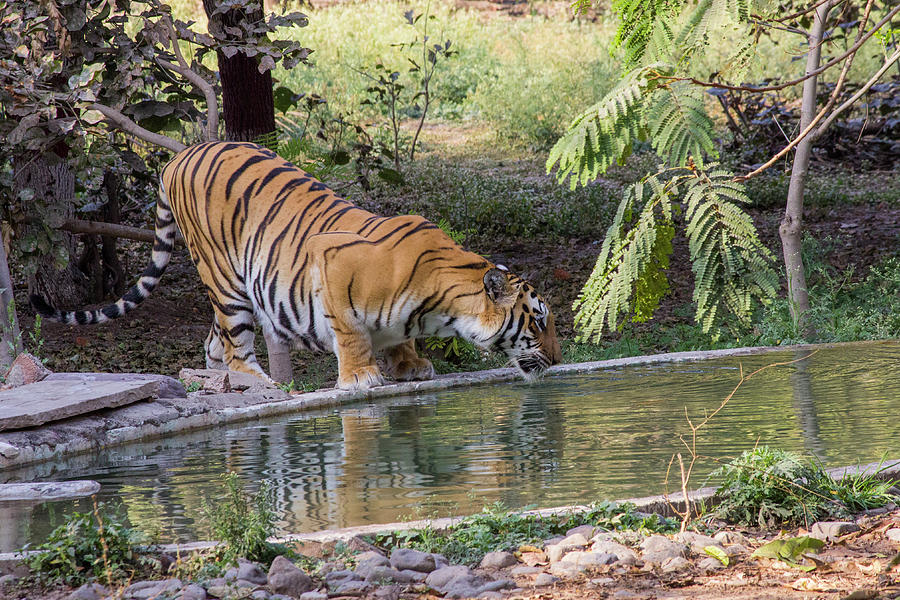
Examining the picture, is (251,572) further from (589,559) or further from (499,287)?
(499,287)

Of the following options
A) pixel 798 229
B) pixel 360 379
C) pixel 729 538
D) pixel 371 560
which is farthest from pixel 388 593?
pixel 798 229

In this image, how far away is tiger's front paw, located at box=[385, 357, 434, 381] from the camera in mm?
6863

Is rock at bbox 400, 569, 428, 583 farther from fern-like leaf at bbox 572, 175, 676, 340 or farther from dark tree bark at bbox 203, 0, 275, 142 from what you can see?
dark tree bark at bbox 203, 0, 275, 142

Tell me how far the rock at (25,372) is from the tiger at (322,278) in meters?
0.75

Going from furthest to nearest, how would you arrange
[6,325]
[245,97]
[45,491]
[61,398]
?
[245,97], [6,325], [61,398], [45,491]

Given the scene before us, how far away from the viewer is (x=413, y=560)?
298 cm

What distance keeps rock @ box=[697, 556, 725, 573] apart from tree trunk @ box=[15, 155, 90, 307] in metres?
6.46

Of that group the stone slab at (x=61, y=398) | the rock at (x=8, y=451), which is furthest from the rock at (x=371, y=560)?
the stone slab at (x=61, y=398)

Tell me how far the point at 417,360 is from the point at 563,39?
595 inches

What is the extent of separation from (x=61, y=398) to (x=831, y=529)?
361cm

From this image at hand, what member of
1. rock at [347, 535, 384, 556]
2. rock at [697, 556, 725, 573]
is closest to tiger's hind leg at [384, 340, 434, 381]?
rock at [347, 535, 384, 556]

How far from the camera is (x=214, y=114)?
7.92 meters

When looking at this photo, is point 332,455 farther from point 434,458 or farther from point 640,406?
point 640,406

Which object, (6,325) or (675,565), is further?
(6,325)
